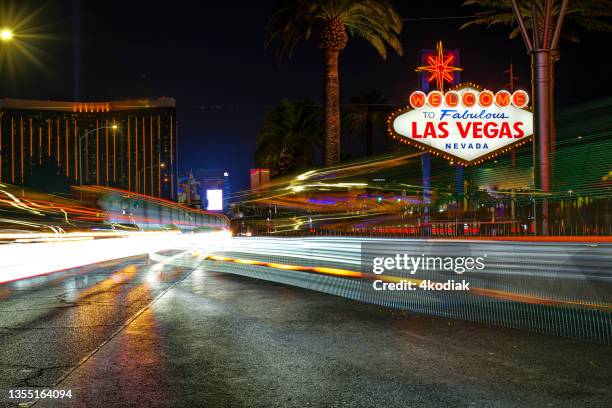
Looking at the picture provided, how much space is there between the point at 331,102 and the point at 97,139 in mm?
141740

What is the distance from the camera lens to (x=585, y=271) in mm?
11180

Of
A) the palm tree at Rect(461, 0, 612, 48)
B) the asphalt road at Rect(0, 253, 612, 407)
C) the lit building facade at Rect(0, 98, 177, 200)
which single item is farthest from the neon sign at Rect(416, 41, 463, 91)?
the lit building facade at Rect(0, 98, 177, 200)

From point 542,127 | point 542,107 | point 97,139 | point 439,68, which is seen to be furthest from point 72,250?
point 97,139

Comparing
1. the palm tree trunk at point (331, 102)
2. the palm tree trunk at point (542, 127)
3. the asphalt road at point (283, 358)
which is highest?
the palm tree trunk at point (331, 102)

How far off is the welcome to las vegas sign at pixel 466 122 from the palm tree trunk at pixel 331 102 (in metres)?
8.88

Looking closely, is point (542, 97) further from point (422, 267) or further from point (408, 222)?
point (408, 222)

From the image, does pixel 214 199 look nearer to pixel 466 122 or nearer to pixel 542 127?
pixel 466 122

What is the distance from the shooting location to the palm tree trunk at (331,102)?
30.0 metres

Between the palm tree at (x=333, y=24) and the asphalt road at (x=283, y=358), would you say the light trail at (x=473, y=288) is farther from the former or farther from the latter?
the palm tree at (x=333, y=24)

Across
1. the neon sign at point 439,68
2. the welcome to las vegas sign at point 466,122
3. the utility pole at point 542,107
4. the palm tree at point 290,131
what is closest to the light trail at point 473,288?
the utility pole at point 542,107

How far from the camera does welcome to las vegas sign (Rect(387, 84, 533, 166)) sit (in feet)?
69.3

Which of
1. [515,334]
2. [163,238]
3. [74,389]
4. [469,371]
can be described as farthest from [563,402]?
[163,238]

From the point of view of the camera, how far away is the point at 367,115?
2475 inches

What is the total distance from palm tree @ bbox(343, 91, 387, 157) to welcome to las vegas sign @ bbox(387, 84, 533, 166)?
1641 inches
